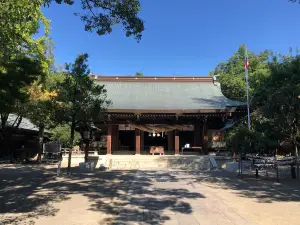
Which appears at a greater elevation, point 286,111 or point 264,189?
point 286,111

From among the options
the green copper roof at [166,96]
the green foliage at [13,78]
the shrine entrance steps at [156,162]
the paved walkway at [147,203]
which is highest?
the green copper roof at [166,96]

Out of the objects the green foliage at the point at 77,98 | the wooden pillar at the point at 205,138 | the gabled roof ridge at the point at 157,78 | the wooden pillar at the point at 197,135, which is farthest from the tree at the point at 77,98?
the gabled roof ridge at the point at 157,78

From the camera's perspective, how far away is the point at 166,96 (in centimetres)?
2403

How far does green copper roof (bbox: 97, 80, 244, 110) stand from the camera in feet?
69.7

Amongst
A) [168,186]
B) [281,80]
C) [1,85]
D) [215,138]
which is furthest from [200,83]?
[1,85]

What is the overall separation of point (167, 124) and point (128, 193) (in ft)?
42.7

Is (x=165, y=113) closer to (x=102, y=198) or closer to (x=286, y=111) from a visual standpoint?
(x=286, y=111)

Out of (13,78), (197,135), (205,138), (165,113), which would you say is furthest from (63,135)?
(13,78)

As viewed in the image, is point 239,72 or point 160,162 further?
point 239,72

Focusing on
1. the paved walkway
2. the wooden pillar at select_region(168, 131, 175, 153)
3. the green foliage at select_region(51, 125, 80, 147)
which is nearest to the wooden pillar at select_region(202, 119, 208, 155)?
the wooden pillar at select_region(168, 131, 175, 153)

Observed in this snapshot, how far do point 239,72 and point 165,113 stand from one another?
1731 centimetres

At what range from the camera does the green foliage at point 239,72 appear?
2997cm

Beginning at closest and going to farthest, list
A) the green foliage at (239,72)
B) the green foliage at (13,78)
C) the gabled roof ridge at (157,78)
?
the green foliage at (13,78) < the gabled roof ridge at (157,78) < the green foliage at (239,72)

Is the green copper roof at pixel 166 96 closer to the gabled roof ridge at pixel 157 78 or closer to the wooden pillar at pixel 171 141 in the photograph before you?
the gabled roof ridge at pixel 157 78
